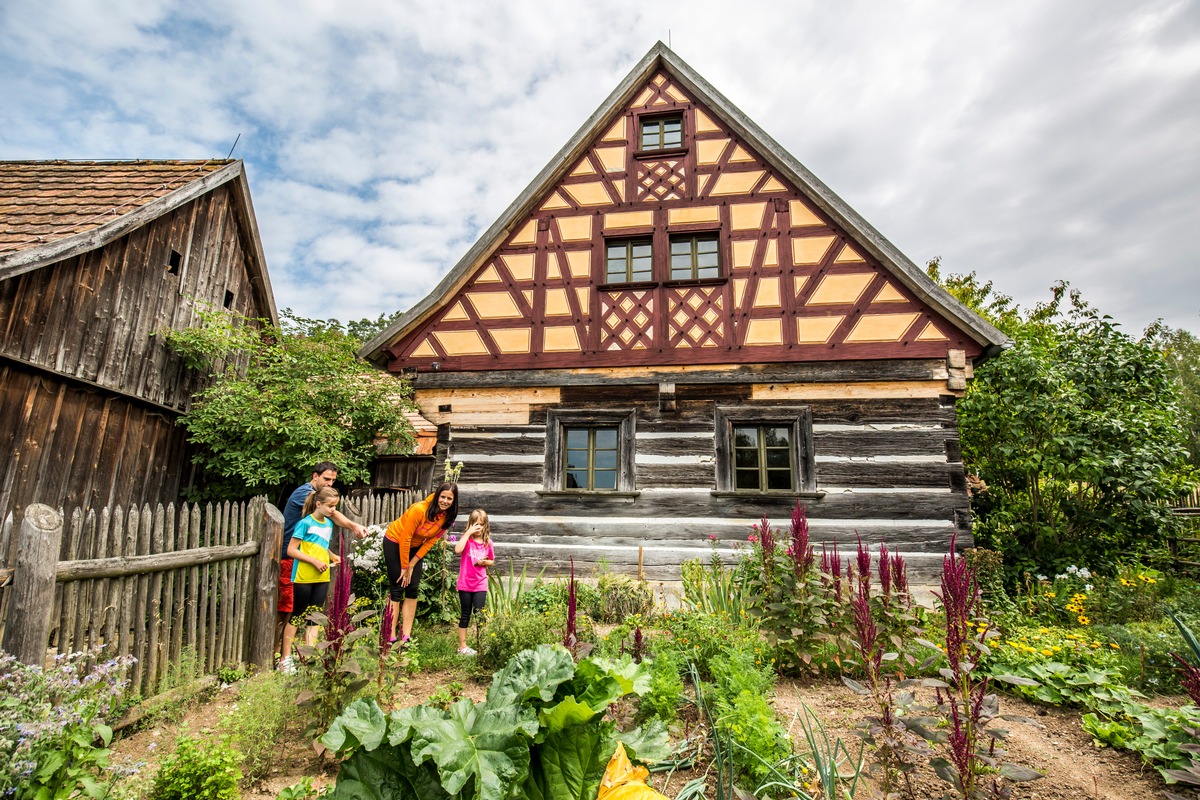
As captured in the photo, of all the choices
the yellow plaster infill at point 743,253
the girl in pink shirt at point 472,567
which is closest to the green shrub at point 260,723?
the girl in pink shirt at point 472,567

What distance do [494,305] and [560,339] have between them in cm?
126

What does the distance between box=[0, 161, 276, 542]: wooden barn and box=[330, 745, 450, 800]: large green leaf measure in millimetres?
7592

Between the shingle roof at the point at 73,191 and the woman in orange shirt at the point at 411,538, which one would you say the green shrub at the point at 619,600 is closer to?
the woman in orange shirt at the point at 411,538

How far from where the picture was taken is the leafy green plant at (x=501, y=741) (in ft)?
6.26

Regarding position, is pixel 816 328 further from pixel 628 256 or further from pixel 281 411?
pixel 281 411

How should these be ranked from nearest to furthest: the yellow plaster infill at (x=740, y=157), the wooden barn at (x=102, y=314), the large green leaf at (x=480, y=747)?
the large green leaf at (x=480, y=747)
the wooden barn at (x=102, y=314)
the yellow plaster infill at (x=740, y=157)

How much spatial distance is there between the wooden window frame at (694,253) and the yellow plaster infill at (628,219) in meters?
0.45

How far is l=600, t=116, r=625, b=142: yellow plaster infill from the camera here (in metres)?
10.1

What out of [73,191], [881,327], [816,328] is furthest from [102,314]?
[881,327]

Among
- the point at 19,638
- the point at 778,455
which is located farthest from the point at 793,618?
the point at 19,638

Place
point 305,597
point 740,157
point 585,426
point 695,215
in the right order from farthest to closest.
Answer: point 740,157
point 695,215
point 585,426
point 305,597

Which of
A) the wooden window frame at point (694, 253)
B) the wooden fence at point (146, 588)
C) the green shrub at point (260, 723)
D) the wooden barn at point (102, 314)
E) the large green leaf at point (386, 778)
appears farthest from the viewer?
the wooden window frame at point (694, 253)

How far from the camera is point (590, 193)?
392 inches

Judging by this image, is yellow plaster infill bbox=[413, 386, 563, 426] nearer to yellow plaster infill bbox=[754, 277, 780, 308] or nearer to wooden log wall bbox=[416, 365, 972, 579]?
wooden log wall bbox=[416, 365, 972, 579]
